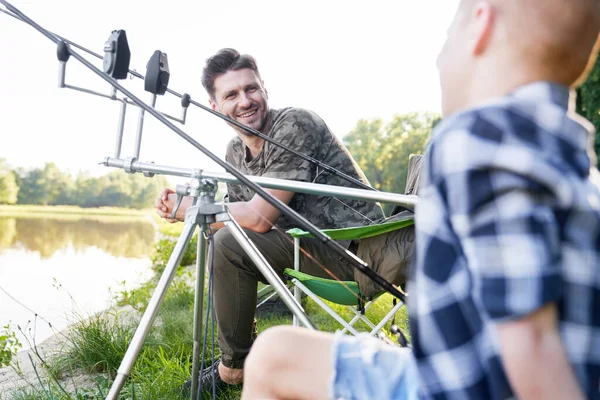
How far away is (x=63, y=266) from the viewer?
10.1 meters

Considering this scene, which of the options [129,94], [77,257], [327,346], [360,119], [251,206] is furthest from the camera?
[360,119]

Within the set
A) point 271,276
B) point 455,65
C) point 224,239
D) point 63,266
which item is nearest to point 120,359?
point 224,239

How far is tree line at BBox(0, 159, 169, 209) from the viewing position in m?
17.2

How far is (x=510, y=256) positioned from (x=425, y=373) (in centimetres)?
22

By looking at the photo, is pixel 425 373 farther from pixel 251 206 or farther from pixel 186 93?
pixel 251 206

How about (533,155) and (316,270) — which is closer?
(533,155)

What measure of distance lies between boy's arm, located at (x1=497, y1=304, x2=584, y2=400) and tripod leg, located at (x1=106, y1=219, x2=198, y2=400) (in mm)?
1061

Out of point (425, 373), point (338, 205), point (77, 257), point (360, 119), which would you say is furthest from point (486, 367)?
point (360, 119)

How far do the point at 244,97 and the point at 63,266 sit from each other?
8627 millimetres

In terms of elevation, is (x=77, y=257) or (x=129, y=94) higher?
(x=129, y=94)

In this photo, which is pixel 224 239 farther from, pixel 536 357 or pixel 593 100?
pixel 593 100

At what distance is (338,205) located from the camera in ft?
8.62

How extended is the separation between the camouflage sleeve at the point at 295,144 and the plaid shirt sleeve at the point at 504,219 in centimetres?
180

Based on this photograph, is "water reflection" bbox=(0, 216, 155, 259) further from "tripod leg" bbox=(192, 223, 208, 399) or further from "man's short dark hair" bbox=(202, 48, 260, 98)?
"tripod leg" bbox=(192, 223, 208, 399)
